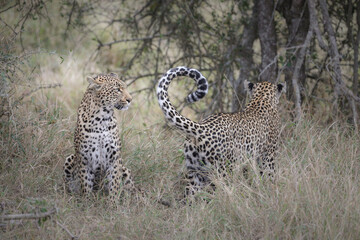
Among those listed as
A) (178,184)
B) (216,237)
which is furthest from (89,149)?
(216,237)

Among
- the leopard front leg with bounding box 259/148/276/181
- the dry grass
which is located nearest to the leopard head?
the dry grass

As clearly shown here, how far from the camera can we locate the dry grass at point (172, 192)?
437 cm

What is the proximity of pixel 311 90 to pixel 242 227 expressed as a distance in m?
4.09

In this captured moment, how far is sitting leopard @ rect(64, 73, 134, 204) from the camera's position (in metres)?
5.57

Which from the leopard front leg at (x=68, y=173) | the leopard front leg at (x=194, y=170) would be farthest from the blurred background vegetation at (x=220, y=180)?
the leopard front leg at (x=194, y=170)

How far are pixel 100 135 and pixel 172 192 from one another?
1068mm

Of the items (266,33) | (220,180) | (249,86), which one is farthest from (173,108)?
(266,33)

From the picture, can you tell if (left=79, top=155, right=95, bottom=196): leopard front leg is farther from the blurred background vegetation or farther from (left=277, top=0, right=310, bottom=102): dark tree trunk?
(left=277, top=0, right=310, bottom=102): dark tree trunk

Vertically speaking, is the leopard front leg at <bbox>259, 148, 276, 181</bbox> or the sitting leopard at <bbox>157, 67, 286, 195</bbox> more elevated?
the sitting leopard at <bbox>157, 67, 286, 195</bbox>

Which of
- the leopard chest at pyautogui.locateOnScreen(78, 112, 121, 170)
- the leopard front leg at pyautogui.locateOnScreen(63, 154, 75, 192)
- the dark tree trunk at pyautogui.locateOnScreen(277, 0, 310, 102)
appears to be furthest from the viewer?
the dark tree trunk at pyautogui.locateOnScreen(277, 0, 310, 102)

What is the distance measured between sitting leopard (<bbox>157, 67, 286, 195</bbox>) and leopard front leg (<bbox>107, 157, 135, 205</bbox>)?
2.29ft

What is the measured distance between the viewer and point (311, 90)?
26.1 ft

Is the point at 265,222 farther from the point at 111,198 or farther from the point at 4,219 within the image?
the point at 4,219

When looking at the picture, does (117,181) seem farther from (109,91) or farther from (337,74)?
(337,74)
